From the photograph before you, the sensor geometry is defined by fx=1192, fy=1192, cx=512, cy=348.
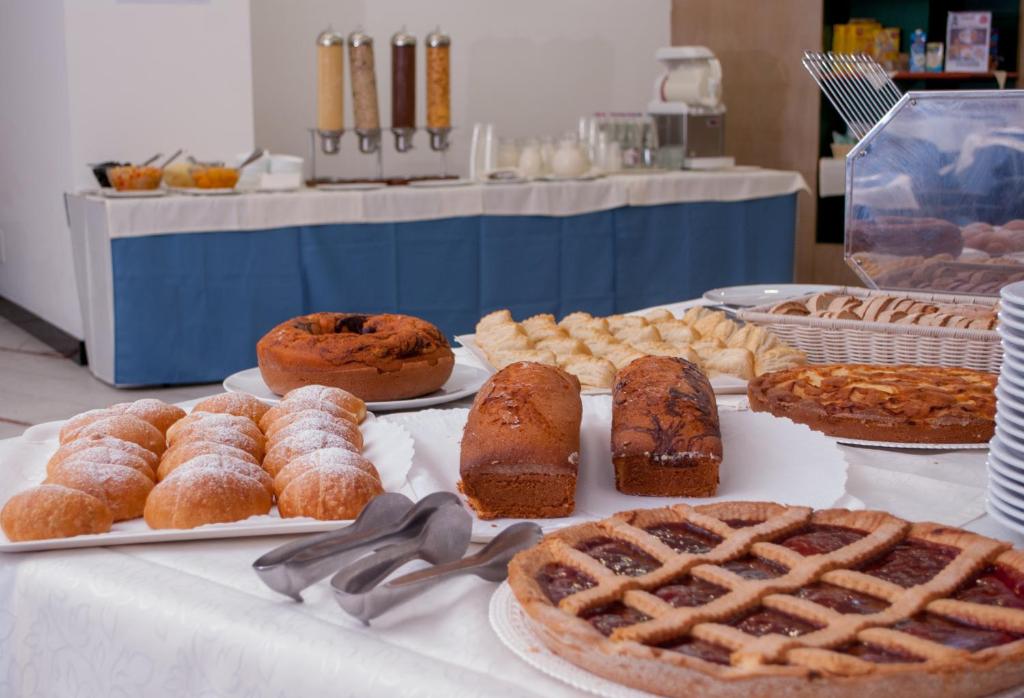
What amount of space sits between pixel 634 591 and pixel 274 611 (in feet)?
0.87

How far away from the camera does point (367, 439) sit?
3.93 ft

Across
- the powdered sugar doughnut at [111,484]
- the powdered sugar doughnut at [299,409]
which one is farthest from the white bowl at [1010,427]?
the powdered sugar doughnut at [111,484]

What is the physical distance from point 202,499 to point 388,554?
21 centimetres

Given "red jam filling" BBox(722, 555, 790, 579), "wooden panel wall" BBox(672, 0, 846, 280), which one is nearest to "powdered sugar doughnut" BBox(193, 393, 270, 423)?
"red jam filling" BBox(722, 555, 790, 579)

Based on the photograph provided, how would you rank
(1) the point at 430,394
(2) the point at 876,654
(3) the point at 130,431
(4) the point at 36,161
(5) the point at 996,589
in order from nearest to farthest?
(2) the point at 876,654, (5) the point at 996,589, (3) the point at 130,431, (1) the point at 430,394, (4) the point at 36,161

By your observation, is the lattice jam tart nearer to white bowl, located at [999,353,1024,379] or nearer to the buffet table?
white bowl, located at [999,353,1024,379]

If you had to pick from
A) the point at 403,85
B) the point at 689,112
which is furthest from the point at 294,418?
the point at 689,112

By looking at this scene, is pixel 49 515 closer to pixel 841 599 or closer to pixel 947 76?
pixel 841 599

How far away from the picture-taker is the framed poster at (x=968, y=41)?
593 cm

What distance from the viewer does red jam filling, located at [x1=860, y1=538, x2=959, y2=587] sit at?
2.64ft

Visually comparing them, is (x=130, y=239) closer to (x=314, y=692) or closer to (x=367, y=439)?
(x=367, y=439)

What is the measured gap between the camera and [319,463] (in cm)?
101

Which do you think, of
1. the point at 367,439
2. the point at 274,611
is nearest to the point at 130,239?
the point at 367,439

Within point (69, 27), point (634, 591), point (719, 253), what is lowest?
point (719, 253)
